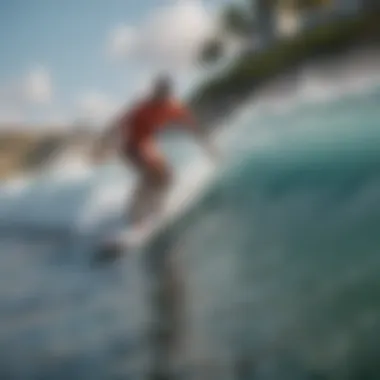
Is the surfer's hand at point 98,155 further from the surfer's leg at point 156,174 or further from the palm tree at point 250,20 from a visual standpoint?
the palm tree at point 250,20

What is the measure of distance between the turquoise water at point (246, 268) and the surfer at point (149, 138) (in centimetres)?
4

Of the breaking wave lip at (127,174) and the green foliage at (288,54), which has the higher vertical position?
the green foliage at (288,54)

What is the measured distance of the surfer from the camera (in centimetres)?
126

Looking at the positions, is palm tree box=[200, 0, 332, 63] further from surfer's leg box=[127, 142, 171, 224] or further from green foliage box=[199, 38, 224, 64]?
surfer's leg box=[127, 142, 171, 224]

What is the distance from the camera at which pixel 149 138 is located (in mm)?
1271

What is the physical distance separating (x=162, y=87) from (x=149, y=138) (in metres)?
0.10

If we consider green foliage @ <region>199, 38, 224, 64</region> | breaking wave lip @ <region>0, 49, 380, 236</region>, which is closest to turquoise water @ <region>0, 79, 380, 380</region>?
breaking wave lip @ <region>0, 49, 380, 236</region>

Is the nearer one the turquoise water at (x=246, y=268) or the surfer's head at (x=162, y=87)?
the turquoise water at (x=246, y=268)

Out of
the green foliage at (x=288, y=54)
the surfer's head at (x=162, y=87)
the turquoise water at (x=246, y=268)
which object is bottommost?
the turquoise water at (x=246, y=268)

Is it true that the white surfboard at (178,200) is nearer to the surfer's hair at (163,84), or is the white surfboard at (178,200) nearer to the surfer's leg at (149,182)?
the surfer's leg at (149,182)

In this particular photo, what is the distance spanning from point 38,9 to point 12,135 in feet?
0.77

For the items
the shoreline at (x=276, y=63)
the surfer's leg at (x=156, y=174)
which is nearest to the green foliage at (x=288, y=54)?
the shoreline at (x=276, y=63)

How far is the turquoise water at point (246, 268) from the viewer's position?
1171 millimetres

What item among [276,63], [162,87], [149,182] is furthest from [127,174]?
[276,63]
